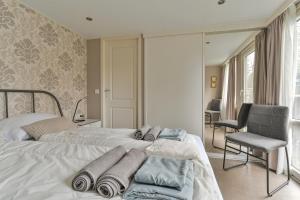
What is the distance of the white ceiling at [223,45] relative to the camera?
3154 mm

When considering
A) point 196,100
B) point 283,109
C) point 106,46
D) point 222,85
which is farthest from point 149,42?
point 222,85

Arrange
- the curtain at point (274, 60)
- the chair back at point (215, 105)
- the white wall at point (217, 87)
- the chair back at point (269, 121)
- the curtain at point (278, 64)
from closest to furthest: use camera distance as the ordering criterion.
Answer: the chair back at point (269, 121)
the curtain at point (278, 64)
the curtain at point (274, 60)
the chair back at point (215, 105)
the white wall at point (217, 87)

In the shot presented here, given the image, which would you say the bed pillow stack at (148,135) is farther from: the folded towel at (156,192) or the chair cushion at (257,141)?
the chair cushion at (257,141)

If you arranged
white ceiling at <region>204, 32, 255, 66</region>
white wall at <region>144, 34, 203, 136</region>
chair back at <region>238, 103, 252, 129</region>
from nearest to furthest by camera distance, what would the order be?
chair back at <region>238, 103, 252, 129</region> → white wall at <region>144, 34, 203, 136</region> → white ceiling at <region>204, 32, 255, 66</region>

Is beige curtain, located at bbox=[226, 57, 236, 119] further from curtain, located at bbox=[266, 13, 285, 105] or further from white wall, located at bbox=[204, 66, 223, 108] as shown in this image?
curtain, located at bbox=[266, 13, 285, 105]

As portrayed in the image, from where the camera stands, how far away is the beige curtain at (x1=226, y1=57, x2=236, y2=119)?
4143 millimetres

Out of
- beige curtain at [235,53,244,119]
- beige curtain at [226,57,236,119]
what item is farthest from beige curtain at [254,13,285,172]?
beige curtain at [226,57,236,119]

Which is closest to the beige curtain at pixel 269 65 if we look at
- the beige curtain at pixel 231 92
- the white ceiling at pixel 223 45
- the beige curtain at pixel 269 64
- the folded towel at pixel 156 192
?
the beige curtain at pixel 269 64

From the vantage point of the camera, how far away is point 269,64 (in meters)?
2.47

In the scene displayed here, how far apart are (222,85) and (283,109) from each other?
271 cm

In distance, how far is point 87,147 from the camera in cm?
140

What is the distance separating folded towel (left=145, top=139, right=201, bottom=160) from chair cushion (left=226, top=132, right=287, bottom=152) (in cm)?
102

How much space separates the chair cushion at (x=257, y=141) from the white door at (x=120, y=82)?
5.93ft

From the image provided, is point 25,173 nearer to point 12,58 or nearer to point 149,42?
point 12,58
